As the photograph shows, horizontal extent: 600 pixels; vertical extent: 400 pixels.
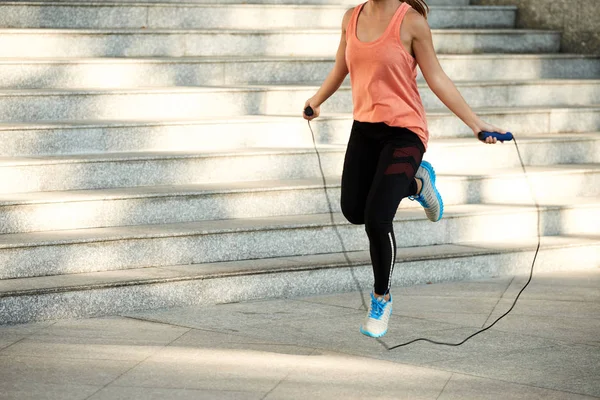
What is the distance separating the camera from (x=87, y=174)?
6.56 metres

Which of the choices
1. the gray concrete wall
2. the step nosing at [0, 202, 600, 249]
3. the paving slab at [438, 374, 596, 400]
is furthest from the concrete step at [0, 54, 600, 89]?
the paving slab at [438, 374, 596, 400]

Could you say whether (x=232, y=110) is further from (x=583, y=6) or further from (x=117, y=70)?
(x=583, y=6)

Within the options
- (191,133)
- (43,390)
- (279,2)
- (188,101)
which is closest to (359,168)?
(43,390)

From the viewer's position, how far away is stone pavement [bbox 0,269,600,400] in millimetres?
4418

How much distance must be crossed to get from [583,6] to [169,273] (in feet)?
18.0

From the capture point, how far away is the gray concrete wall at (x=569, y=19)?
31.6ft

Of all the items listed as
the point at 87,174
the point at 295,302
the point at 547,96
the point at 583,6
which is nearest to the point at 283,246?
the point at 295,302

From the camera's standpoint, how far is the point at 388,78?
4859mm

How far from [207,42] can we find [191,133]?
4.83 feet

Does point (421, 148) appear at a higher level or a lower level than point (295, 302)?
higher

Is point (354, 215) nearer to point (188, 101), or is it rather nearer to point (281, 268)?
point (281, 268)

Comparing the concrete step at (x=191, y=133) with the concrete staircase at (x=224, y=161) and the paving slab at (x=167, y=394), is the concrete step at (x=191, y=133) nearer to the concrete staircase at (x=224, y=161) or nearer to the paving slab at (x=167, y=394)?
the concrete staircase at (x=224, y=161)

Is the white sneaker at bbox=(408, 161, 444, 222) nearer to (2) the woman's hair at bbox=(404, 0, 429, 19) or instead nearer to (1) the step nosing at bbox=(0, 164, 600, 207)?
(2) the woman's hair at bbox=(404, 0, 429, 19)

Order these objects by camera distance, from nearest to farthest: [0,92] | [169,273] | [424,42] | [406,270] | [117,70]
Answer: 1. [424,42]
2. [169,273]
3. [406,270]
4. [0,92]
5. [117,70]
